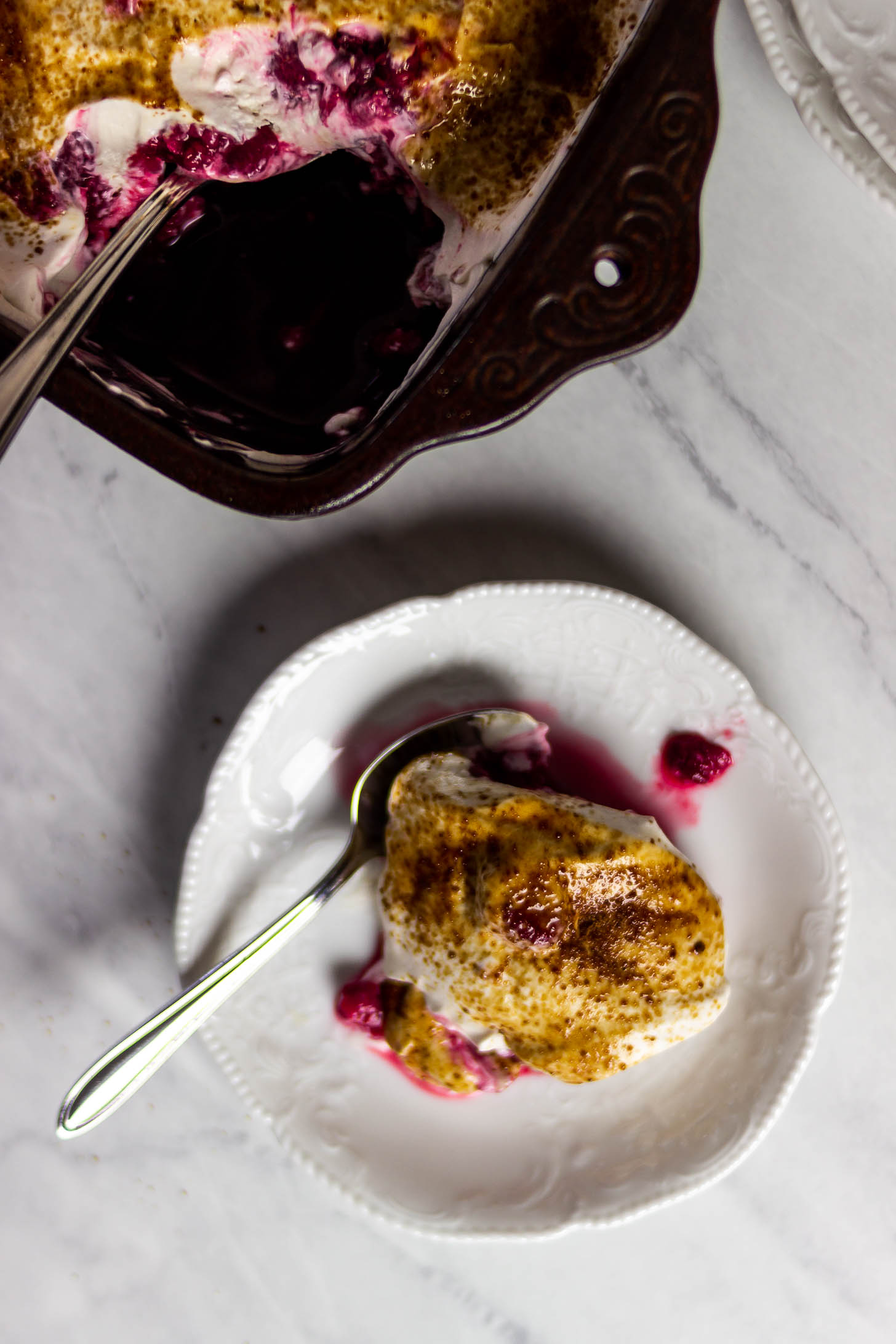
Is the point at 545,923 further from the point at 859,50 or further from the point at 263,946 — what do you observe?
the point at 859,50

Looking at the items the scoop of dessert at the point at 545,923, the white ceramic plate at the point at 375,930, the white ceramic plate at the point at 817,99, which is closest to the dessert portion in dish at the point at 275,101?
the white ceramic plate at the point at 817,99

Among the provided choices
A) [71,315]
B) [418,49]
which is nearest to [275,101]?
[418,49]

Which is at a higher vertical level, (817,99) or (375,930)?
(817,99)

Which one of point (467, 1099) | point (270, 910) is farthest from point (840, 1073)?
point (270, 910)

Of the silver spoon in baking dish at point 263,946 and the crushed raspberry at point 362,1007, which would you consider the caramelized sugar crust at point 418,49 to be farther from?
the crushed raspberry at point 362,1007

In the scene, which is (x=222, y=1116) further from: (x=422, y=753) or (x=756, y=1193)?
(x=756, y=1193)

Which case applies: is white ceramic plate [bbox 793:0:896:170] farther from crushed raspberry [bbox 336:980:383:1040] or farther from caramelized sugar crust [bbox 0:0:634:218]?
crushed raspberry [bbox 336:980:383:1040]
